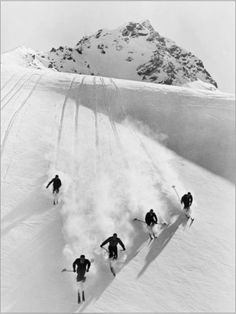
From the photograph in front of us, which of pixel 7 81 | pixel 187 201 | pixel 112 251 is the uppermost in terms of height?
pixel 7 81

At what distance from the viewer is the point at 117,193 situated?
22.0 meters

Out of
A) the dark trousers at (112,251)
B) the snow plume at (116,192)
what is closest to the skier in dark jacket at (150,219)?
the snow plume at (116,192)

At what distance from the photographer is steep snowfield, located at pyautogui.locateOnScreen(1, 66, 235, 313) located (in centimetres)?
1564

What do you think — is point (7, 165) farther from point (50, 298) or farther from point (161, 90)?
point (161, 90)

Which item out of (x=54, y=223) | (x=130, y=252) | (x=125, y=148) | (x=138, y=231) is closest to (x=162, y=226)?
(x=138, y=231)

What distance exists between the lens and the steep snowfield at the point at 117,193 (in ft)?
51.3

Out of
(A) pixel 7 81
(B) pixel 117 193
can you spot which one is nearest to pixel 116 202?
(B) pixel 117 193

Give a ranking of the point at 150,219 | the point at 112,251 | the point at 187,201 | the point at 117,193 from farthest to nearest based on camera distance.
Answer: the point at 117,193 < the point at 187,201 < the point at 150,219 < the point at 112,251

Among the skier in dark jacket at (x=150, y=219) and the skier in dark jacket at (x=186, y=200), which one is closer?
the skier in dark jacket at (x=150, y=219)

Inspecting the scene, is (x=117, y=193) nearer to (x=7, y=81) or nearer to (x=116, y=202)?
(x=116, y=202)

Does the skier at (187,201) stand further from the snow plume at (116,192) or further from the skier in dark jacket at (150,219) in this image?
the skier in dark jacket at (150,219)

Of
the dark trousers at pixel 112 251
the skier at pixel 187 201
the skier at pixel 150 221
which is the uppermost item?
the skier at pixel 187 201

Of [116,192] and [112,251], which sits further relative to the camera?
[116,192]

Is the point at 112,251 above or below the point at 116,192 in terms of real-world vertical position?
below
